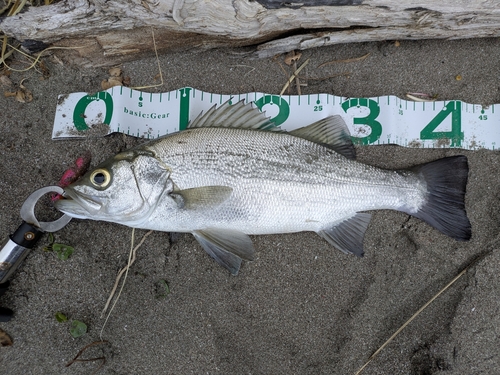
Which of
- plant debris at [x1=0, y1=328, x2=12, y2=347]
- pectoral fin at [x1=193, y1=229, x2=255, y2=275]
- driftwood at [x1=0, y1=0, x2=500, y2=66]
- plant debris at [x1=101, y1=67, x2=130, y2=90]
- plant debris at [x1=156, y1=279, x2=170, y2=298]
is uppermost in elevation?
driftwood at [x1=0, y1=0, x2=500, y2=66]

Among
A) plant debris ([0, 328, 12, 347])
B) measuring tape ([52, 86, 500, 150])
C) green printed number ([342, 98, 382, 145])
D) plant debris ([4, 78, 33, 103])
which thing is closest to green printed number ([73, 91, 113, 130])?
measuring tape ([52, 86, 500, 150])

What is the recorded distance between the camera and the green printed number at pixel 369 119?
122 inches

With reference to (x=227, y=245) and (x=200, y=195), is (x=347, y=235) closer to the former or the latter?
(x=227, y=245)

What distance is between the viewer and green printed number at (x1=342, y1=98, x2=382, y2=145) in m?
3.09

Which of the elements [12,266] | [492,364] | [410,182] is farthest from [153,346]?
[492,364]

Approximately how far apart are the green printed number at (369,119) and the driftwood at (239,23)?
0.45m

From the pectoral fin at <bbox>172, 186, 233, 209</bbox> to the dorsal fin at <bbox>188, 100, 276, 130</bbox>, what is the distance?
1.54ft

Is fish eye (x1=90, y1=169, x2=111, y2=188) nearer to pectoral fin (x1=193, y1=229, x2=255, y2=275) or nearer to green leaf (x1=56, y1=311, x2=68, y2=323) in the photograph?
pectoral fin (x1=193, y1=229, x2=255, y2=275)

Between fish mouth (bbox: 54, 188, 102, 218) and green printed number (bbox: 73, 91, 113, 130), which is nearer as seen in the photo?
fish mouth (bbox: 54, 188, 102, 218)

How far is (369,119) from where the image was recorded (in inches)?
123

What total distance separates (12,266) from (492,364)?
10.6 feet

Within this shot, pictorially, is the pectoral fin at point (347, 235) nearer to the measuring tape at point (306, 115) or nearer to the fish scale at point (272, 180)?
the fish scale at point (272, 180)

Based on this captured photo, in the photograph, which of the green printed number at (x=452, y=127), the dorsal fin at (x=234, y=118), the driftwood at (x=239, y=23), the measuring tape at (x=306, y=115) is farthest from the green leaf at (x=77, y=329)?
the green printed number at (x=452, y=127)

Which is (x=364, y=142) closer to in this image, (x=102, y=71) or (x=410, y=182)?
(x=410, y=182)
